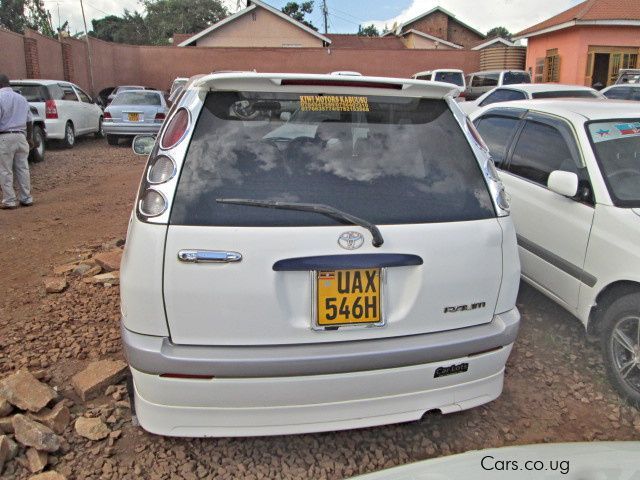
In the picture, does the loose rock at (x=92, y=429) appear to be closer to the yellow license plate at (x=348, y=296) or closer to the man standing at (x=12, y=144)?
the yellow license plate at (x=348, y=296)

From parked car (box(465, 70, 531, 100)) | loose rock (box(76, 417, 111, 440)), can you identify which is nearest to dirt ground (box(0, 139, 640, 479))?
loose rock (box(76, 417, 111, 440))

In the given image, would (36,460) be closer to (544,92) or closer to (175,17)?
(544,92)

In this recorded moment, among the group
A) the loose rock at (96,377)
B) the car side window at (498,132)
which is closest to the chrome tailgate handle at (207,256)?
the loose rock at (96,377)

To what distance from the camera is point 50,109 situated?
12.6 m

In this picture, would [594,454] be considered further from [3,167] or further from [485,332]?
[3,167]

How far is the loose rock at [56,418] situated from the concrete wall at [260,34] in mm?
34506

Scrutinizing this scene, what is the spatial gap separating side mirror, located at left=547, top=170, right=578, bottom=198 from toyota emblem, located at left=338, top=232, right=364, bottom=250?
6.35ft

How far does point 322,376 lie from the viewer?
2.20 meters

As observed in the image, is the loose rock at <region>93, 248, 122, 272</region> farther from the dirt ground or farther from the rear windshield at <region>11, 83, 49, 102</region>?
the rear windshield at <region>11, 83, 49, 102</region>

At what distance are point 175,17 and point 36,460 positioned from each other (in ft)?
Result: 195

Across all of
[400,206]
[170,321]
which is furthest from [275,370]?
[400,206]

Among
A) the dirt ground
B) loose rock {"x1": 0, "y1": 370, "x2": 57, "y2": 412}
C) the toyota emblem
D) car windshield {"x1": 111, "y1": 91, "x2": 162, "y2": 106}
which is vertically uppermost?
car windshield {"x1": 111, "y1": 91, "x2": 162, "y2": 106}

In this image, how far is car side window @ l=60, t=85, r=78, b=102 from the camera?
13.6 m

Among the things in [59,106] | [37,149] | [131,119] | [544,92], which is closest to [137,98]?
[131,119]
